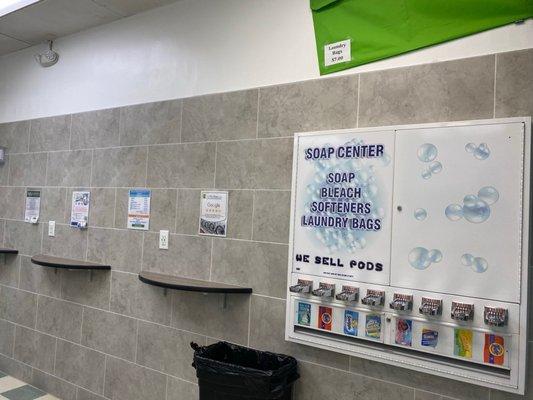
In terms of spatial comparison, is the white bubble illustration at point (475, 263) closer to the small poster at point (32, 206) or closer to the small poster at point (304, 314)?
the small poster at point (304, 314)

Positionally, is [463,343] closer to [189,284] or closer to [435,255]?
[435,255]

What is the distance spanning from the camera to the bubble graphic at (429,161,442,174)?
1.55m

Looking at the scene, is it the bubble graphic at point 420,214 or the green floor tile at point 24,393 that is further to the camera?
the green floor tile at point 24,393

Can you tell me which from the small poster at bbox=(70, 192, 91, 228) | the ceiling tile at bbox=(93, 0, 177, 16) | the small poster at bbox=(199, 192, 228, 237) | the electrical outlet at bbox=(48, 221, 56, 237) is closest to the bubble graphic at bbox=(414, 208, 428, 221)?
the small poster at bbox=(199, 192, 228, 237)

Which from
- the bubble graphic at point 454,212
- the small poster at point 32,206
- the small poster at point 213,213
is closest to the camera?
the bubble graphic at point 454,212

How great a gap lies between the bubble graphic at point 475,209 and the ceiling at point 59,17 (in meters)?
2.11

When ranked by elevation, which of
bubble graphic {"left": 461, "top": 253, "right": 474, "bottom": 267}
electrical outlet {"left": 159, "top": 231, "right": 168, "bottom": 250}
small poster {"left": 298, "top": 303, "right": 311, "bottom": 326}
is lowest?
small poster {"left": 298, "top": 303, "right": 311, "bottom": 326}

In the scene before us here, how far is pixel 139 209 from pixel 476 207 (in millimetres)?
1949

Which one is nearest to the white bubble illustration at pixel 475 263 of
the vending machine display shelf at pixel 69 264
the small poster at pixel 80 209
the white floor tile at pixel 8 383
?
the vending machine display shelf at pixel 69 264

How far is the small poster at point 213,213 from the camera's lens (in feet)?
7.32

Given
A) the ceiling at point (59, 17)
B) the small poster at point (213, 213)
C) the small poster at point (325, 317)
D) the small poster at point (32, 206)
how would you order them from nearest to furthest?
1. the small poster at point (325, 317)
2. the small poster at point (213, 213)
3. the ceiling at point (59, 17)
4. the small poster at point (32, 206)

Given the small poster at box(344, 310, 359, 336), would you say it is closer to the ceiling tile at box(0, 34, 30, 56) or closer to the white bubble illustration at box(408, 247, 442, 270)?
the white bubble illustration at box(408, 247, 442, 270)

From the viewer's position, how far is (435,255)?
1.55 meters

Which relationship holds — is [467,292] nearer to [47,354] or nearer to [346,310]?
[346,310]
